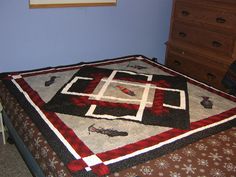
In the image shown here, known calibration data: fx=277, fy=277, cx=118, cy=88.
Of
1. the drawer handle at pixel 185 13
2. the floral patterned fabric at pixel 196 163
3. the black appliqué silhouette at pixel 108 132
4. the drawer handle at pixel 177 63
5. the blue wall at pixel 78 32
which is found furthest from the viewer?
the drawer handle at pixel 177 63

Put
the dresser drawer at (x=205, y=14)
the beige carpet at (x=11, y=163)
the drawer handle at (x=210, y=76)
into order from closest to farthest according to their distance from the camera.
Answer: the beige carpet at (x=11, y=163), the dresser drawer at (x=205, y=14), the drawer handle at (x=210, y=76)

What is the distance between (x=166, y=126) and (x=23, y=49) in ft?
5.38

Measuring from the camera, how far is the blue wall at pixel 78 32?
8.21 ft

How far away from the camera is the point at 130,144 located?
143 cm

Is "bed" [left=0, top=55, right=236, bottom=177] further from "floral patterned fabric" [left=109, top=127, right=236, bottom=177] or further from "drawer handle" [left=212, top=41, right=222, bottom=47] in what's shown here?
"drawer handle" [left=212, top=41, right=222, bottom=47]

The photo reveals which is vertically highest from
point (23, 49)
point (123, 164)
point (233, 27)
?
point (233, 27)

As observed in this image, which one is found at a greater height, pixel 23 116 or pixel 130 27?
pixel 130 27

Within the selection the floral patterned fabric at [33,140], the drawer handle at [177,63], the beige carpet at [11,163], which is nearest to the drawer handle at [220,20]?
the drawer handle at [177,63]

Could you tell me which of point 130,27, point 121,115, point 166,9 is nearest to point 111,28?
point 130,27

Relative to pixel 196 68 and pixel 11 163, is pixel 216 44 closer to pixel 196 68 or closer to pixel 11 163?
pixel 196 68

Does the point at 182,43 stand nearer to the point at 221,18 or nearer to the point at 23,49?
the point at 221,18

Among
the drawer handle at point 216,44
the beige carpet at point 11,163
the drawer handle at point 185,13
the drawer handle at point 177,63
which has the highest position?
the drawer handle at point 185,13

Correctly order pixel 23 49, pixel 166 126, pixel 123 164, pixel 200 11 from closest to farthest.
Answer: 1. pixel 123 164
2. pixel 166 126
3. pixel 23 49
4. pixel 200 11

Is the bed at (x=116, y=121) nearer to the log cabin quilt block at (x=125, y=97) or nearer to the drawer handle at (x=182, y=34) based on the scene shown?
the log cabin quilt block at (x=125, y=97)
